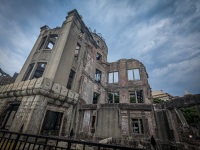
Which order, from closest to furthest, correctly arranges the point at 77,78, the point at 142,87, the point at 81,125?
the point at 81,125 < the point at 77,78 < the point at 142,87

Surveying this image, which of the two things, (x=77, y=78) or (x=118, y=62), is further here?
(x=118, y=62)

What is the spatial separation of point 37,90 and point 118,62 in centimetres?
1537

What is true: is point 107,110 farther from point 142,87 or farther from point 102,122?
point 142,87

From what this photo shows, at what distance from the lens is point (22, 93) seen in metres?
7.60

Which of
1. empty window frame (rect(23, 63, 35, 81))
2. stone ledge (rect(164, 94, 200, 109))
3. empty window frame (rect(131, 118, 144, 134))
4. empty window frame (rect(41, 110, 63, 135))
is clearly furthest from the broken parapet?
stone ledge (rect(164, 94, 200, 109))

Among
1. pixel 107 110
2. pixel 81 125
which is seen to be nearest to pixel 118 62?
pixel 107 110

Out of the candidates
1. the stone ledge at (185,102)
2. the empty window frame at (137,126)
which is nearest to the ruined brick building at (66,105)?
the empty window frame at (137,126)

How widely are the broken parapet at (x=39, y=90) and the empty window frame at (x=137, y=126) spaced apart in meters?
6.68

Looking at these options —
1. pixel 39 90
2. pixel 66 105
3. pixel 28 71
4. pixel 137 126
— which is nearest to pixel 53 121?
pixel 66 105

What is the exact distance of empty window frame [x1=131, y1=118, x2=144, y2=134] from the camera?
9.96m

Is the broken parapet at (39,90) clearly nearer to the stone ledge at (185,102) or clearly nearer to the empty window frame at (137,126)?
the empty window frame at (137,126)

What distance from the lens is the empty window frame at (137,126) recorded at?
9961 mm

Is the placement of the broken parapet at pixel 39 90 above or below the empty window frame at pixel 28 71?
below

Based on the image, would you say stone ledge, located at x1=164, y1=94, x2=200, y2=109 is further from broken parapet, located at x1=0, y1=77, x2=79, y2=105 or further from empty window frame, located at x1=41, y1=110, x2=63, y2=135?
empty window frame, located at x1=41, y1=110, x2=63, y2=135
